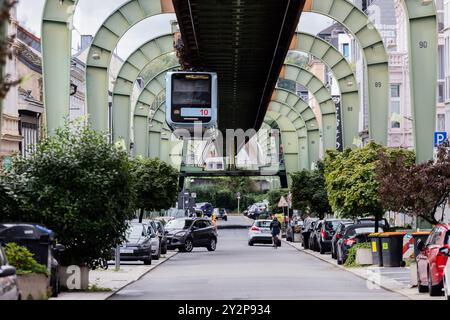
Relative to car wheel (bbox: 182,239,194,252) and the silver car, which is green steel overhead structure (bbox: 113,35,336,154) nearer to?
the silver car

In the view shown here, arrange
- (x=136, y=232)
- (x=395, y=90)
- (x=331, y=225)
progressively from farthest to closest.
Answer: (x=395, y=90) → (x=331, y=225) → (x=136, y=232)

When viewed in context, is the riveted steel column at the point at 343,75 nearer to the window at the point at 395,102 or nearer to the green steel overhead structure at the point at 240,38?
the green steel overhead structure at the point at 240,38

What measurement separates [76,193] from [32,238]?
12.1ft

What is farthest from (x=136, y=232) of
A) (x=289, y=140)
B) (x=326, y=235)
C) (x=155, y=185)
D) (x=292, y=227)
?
(x=289, y=140)

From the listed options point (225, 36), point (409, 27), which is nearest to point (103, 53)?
point (225, 36)

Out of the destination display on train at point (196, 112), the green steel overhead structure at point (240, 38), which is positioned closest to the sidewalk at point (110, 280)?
the destination display on train at point (196, 112)

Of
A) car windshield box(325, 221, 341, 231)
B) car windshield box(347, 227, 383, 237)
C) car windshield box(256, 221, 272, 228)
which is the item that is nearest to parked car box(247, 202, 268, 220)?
car windshield box(256, 221, 272, 228)

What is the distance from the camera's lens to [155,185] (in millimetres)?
55594

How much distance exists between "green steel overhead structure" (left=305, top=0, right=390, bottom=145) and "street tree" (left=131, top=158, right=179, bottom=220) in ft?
42.9

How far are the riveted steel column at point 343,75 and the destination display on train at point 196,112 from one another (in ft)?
41.9

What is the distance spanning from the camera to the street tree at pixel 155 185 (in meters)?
55.4

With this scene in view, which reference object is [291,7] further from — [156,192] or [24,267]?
[156,192]

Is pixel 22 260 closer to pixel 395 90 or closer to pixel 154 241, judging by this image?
pixel 154 241

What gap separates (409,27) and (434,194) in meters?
5.86
